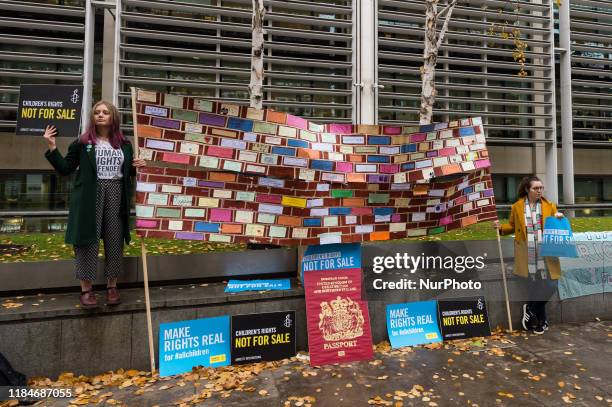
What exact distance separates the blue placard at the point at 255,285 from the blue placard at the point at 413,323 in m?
1.47

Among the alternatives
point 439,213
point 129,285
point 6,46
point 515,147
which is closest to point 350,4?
point 515,147

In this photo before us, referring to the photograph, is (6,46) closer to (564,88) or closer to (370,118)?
(370,118)

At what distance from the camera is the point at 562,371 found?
4.15 m

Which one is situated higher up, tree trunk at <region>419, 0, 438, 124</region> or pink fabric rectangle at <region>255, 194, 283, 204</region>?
tree trunk at <region>419, 0, 438, 124</region>

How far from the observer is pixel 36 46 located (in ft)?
54.9

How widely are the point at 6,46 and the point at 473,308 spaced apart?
20971 millimetres

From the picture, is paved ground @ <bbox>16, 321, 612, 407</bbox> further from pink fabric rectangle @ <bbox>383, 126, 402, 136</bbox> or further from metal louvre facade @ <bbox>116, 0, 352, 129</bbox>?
metal louvre facade @ <bbox>116, 0, 352, 129</bbox>

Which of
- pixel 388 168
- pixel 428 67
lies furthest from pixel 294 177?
pixel 428 67

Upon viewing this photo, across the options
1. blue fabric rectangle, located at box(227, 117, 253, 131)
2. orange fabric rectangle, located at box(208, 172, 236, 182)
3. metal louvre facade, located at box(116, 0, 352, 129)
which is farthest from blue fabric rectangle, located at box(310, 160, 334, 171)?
metal louvre facade, located at box(116, 0, 352, 129)

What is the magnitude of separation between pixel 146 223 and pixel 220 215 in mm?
759

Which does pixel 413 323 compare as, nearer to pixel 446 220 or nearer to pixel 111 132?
pixel 446 220

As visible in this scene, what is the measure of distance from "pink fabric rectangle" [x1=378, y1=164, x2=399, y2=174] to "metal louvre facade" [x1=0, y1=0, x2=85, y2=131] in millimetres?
16509

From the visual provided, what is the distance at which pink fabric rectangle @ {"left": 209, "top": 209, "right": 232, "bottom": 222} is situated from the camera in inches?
164

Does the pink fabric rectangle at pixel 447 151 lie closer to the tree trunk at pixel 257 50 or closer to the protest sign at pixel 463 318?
the protest sign at pixel 463 318
